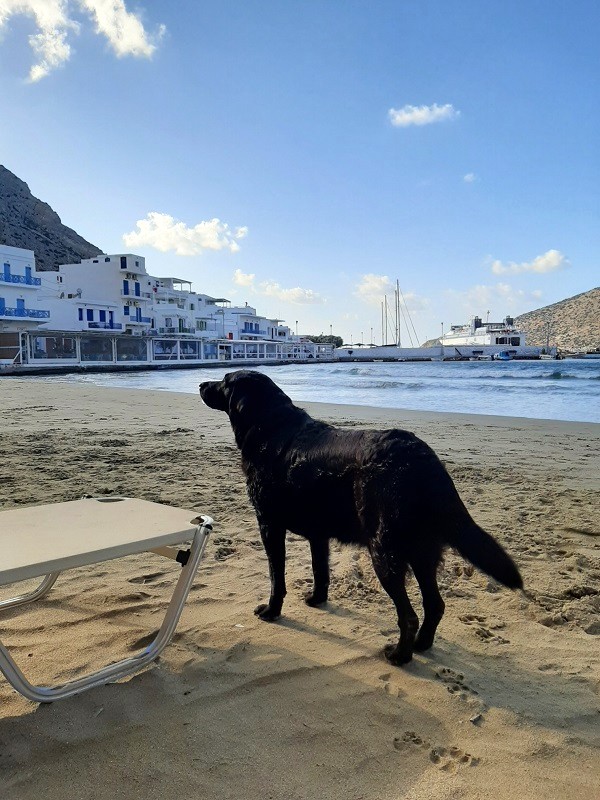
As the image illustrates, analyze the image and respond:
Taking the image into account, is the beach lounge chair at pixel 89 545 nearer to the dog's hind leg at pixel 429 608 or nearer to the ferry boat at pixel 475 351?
the dog's hind leg at pixel 429 608

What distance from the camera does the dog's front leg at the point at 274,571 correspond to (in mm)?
2836

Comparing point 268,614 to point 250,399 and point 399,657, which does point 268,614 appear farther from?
point 250,399

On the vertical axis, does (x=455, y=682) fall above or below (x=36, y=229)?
below

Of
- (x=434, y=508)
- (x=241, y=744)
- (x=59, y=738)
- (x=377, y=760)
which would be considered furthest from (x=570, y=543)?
(x=59, y=738)

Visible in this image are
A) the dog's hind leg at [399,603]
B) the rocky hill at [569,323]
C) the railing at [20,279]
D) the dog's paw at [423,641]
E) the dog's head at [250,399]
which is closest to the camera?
the dog's hind leg at [399,603]

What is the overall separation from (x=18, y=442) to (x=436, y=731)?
24.2ft

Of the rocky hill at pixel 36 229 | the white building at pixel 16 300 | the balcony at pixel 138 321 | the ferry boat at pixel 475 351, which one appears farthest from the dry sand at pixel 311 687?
the ferry boat at pixel 475 351

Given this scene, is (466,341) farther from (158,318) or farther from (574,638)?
(574,638)

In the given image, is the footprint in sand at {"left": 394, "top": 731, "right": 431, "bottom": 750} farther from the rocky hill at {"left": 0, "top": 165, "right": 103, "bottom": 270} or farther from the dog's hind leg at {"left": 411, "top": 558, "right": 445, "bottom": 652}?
the rocky hill at {"left": 0, "top": 165, "right": 103, "bottom": 270}

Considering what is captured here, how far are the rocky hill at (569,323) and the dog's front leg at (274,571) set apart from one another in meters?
138

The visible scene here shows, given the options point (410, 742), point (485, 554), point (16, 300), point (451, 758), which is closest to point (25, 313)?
point (16, 300)

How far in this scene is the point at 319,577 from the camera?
3004 mm

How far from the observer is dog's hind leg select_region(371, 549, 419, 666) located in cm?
237

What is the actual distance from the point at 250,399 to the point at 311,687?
1.48 meters
